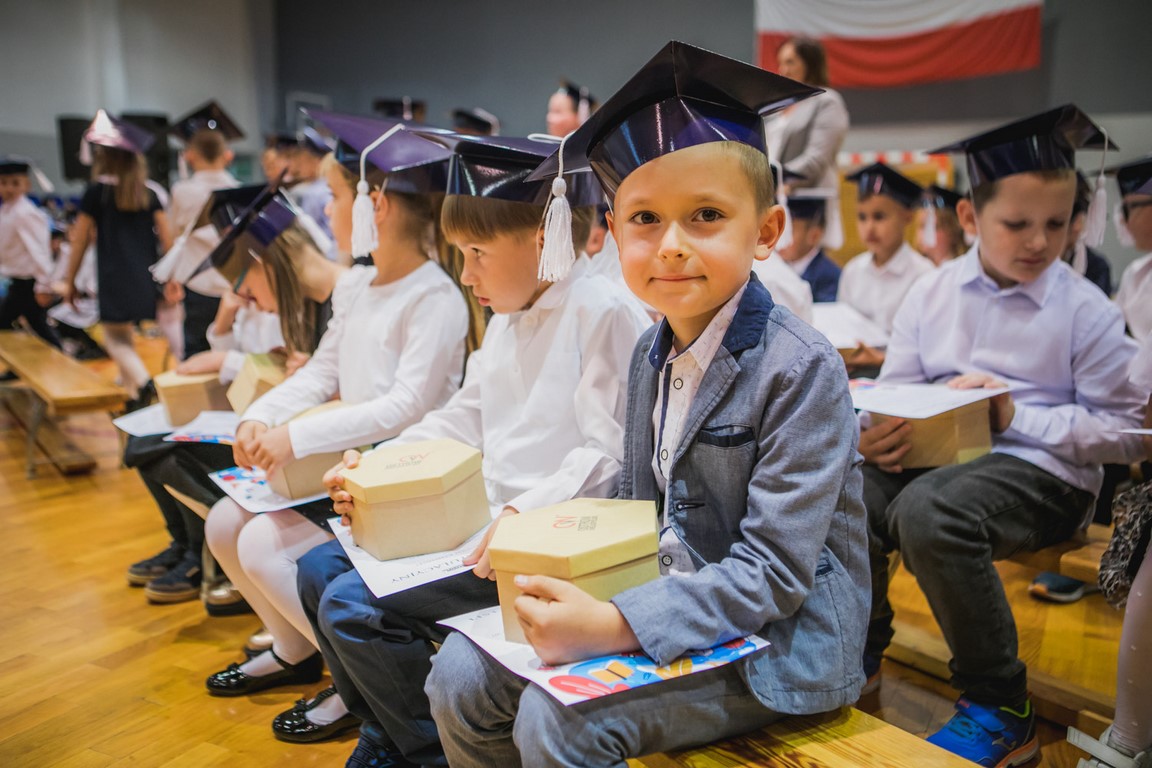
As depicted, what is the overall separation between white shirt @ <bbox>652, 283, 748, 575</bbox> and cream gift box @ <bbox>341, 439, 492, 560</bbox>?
0.39 meters

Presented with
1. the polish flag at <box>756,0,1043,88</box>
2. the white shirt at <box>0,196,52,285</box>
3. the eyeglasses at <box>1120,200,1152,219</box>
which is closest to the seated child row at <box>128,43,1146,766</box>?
the eyeglasses at <box>1120,200,1152,219</box>

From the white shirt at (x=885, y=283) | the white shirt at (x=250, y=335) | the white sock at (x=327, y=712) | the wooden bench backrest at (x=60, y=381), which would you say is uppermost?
the white shirt at (x=885, y=283)

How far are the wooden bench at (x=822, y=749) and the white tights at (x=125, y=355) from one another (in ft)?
15.1

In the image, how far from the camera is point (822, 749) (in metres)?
1.11

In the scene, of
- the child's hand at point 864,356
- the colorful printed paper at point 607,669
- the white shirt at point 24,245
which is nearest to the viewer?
the colorful printed paper at point 607,669

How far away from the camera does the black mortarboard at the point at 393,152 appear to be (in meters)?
2.05

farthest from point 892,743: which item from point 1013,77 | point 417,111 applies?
point 1013,77

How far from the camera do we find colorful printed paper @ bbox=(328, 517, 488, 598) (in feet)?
4.67

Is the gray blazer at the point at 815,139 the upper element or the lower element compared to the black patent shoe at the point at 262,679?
upper

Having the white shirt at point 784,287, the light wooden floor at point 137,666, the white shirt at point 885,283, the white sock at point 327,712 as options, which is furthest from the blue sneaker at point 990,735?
the white shirt at point 885,283

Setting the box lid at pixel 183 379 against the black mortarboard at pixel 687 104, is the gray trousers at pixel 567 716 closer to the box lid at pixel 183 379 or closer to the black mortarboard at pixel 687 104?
the black mortarboard at pixel 687 104

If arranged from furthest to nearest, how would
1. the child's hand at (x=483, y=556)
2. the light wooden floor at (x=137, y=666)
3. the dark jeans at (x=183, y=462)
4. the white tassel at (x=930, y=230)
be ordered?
the white tassel at (x=930, y=230) < the dark jeans at (x=183, y=462) < the light wooden floor at (x=137, y=666) < the child's hand at (x=483, y=556)

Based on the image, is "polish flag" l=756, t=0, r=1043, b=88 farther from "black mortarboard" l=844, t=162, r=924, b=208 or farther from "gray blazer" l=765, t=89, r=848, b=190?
"black mortarboard" l=844, t=162, r=924, b=208

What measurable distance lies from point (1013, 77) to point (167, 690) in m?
7.43
